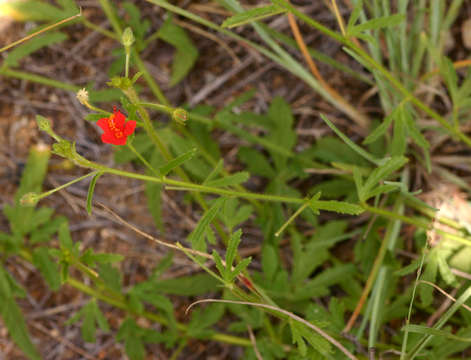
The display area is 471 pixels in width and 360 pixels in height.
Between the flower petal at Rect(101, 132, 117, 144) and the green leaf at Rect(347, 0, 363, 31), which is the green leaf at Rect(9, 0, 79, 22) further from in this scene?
the green leaf at Rect(347, 0, 363, 31)

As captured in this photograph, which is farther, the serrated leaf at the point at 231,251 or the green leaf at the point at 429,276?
the green leaf at the point at 429,276

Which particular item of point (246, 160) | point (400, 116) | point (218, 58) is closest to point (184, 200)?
point (246, 160)

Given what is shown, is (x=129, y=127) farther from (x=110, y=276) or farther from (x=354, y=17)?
(x=110, y=276)

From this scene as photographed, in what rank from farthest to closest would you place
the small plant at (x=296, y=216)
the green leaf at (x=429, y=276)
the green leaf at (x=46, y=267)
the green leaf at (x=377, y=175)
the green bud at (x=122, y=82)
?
the green leaf at (x=46, y=267) → the small plant at (x=296, y=216) → the green leaf at (x=429, y=276) → the green leaf at (x=377, y=175) → the green bud at (x=122, y=82)

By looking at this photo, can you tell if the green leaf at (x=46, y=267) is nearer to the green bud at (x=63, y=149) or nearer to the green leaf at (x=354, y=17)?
the green bud at (x=63, y=149)

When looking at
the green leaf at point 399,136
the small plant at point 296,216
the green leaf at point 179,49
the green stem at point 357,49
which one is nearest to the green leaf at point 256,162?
the small plant at point 296,216

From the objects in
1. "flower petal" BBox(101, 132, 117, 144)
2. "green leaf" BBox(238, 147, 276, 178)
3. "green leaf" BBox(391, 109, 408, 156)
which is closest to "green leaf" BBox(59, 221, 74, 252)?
"flower petal" BBox(101, 132, 117, 144)

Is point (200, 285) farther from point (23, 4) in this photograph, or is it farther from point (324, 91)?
point (23, 4)
